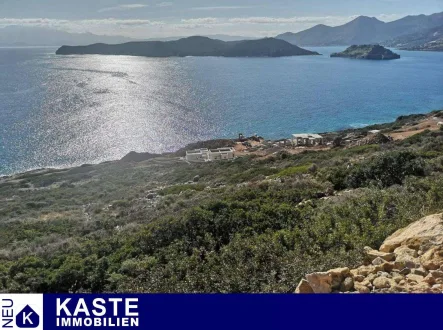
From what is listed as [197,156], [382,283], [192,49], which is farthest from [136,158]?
[192,49]

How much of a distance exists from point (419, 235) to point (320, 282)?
6.97 ft

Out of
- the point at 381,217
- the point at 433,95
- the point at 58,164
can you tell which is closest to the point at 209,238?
the point at 381,217

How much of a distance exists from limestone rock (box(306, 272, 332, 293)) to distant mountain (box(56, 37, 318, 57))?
153 meters

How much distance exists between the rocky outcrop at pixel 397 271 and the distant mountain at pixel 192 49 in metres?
153

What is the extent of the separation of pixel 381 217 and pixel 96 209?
14.2m

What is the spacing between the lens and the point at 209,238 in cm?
850

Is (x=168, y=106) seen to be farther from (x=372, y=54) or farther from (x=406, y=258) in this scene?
(x=372, y=54)

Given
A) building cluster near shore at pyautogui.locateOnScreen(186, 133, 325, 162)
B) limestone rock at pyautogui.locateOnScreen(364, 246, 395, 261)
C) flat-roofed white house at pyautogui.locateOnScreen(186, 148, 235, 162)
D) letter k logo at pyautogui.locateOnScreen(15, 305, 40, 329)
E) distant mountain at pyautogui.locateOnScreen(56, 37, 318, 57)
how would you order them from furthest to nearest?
distant mountain at pyautogui.locateOnScreen(56, 37, 318, 57)
building cluster near shore at pyautogui.locateOnScreen(186, 133, 325, 162)
flat-roofed white house at pyautogui.locateOnScreen(186, 148, 235, 162)
limestone rock at pyautogui.locateOnScreen(364, 246, 395, 261)
letter k logo at pyautogui.locateOnScreen(15, 305, 40, 329)

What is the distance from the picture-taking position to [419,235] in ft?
19.0

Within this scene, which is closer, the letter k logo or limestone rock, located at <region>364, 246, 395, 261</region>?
the letter k logo

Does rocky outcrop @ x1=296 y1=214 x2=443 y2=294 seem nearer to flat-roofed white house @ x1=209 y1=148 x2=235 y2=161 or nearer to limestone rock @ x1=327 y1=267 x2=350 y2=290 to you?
limestone rock @ x1=327 y1=267 x2=350 y2=290

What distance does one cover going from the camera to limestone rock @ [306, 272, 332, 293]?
14.9 ft

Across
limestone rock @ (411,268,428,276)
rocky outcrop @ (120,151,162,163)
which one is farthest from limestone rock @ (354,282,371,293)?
rocky outcrop @ (120,151,162,163)

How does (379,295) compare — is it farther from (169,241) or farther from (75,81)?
(75,81)
